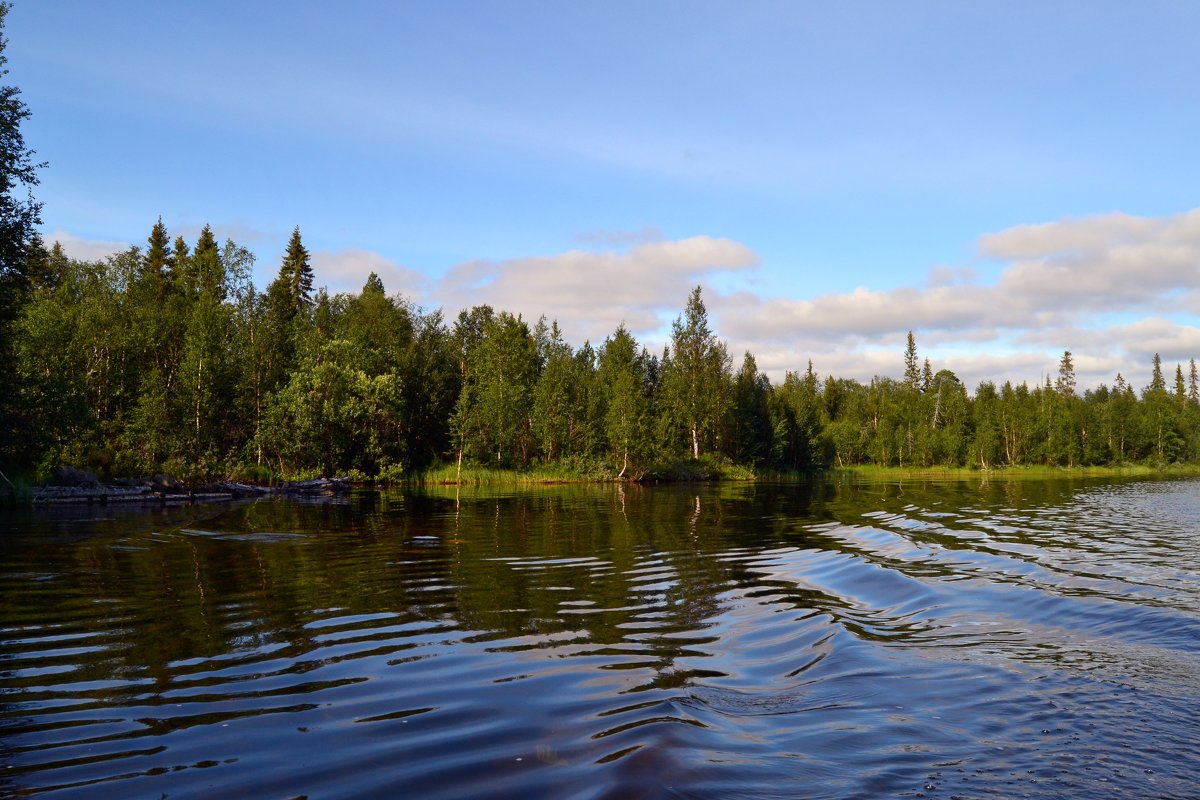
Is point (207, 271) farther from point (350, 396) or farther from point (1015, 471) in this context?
point (1015, 471)

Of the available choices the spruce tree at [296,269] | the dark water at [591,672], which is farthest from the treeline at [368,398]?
the dark water at [591,672]

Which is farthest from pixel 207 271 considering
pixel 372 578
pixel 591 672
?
pixel 591 672

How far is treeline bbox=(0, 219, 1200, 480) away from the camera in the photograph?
4944cm

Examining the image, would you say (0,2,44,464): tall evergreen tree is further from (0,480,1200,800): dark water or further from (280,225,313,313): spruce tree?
(280,225,313,313): spruce tree

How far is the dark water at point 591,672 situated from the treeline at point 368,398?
27.0m

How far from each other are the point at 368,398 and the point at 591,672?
53467 millimetres

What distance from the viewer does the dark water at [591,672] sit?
244 inches

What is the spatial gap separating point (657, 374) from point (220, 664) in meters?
96.9

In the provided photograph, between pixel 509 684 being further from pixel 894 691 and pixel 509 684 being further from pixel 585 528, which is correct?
pixel 585 528

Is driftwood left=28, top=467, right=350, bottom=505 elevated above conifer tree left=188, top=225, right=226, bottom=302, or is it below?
below

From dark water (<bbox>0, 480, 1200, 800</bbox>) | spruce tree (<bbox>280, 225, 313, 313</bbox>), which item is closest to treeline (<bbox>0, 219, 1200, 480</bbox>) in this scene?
spruce tree (<bbox>280, 225, 313, 313</bbox>)

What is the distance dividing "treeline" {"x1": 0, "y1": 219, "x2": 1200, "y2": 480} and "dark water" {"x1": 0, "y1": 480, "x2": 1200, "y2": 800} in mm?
26988

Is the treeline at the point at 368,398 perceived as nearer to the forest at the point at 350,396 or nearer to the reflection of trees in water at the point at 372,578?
the forest at the point at 350,396

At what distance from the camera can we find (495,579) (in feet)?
52.0
